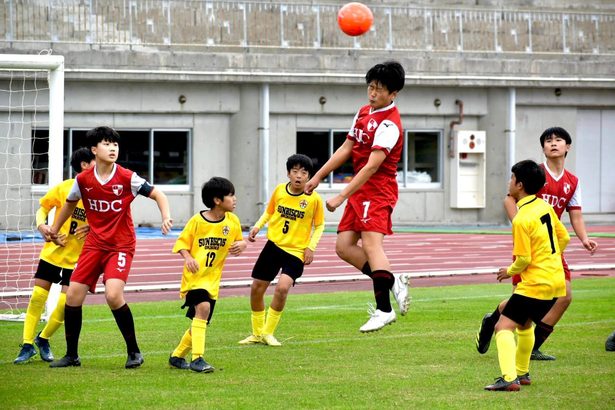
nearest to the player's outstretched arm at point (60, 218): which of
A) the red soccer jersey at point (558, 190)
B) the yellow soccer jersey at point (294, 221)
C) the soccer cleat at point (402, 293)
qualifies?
the yellow soccer jersey at point (294, 221)

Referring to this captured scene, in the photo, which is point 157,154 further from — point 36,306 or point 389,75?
point 389,75

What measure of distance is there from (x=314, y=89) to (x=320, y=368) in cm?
2544

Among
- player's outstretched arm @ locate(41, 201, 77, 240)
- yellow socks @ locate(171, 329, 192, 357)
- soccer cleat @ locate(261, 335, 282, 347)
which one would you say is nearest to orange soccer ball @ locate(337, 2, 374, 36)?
soccer cleat @ locate(261, 335, 282, 347)

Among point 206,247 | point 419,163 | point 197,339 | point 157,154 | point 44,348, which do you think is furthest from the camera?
point 419,163

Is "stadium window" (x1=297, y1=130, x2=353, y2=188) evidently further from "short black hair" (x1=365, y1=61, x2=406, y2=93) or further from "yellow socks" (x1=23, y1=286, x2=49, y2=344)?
"yellow socks" (x1=23, y1=286, x2=49, y2=344)

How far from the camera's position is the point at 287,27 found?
34.3 m

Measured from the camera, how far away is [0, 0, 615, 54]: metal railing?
31.9m

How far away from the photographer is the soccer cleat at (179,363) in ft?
30.2

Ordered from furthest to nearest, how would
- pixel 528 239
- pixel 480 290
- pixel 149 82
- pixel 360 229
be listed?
pixel 149 82 < pixel 480 290 < pixel 360 229 < pixel 528 239

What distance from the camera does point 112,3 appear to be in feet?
106

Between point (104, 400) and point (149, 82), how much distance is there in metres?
25.1

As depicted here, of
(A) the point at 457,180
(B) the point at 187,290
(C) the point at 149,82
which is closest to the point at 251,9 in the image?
(C) the point at 149,82

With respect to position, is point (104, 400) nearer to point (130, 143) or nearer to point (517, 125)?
point (130, 143)

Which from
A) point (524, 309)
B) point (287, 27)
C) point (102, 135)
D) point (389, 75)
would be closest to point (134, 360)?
point (102, 135)
